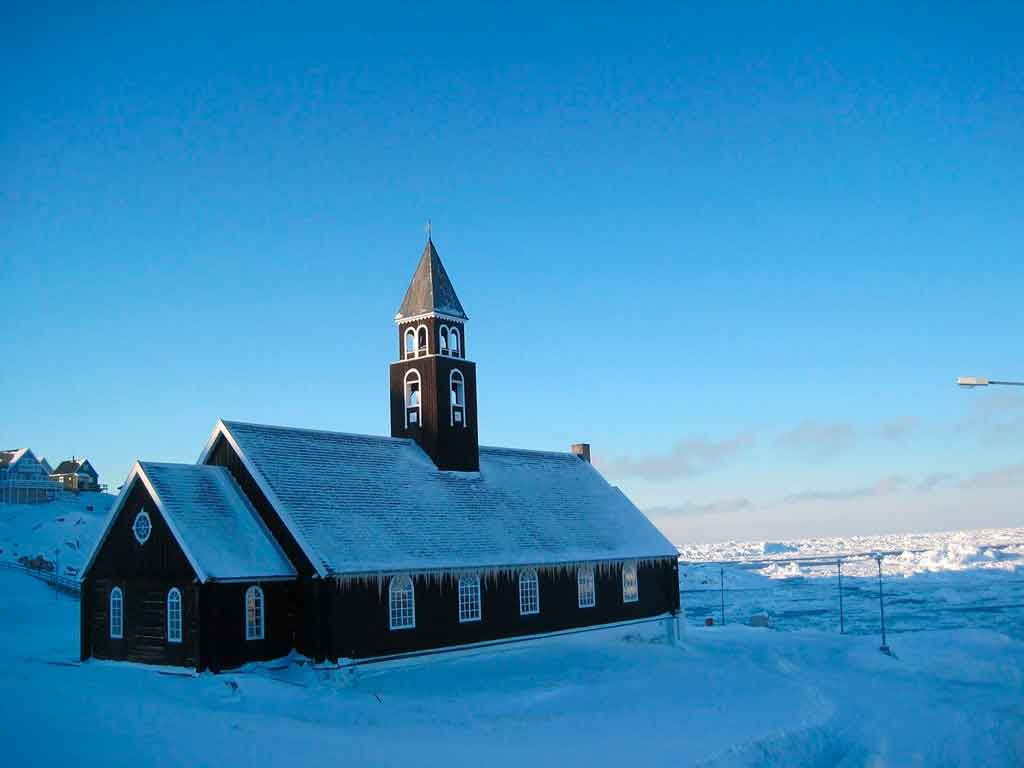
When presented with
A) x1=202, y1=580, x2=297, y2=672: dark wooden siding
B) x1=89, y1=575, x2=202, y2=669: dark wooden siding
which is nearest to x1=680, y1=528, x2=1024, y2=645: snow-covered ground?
x1=202, y1=580, x2=297, y2=672: dark wooden siding

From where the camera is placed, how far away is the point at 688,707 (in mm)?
29250

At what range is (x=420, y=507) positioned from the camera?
39.1 metres

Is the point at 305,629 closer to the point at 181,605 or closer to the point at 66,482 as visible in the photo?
the point at 181,605

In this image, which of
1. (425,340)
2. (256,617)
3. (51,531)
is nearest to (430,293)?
(425,340)

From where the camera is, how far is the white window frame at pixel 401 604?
34.8 m

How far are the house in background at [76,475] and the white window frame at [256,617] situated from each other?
10743 cm

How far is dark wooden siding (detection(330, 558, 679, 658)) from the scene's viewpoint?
110ft

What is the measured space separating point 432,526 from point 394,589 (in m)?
3.90

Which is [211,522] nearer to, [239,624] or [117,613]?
[239,624]

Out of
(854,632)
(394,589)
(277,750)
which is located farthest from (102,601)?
(854,632)

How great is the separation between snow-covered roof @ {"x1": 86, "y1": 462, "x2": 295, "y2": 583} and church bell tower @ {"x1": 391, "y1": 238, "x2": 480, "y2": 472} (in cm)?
1008

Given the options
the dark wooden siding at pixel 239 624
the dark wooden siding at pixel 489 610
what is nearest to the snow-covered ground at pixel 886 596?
the dark wooden siding at pixel 489 610

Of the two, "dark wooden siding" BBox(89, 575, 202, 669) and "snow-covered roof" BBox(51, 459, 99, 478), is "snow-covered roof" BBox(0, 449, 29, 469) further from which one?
"dark wooden siding" BBox(89, 575, 202, 669)

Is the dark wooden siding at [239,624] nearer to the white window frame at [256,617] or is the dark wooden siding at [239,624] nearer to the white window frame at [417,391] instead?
the white window frame at [256,617]
